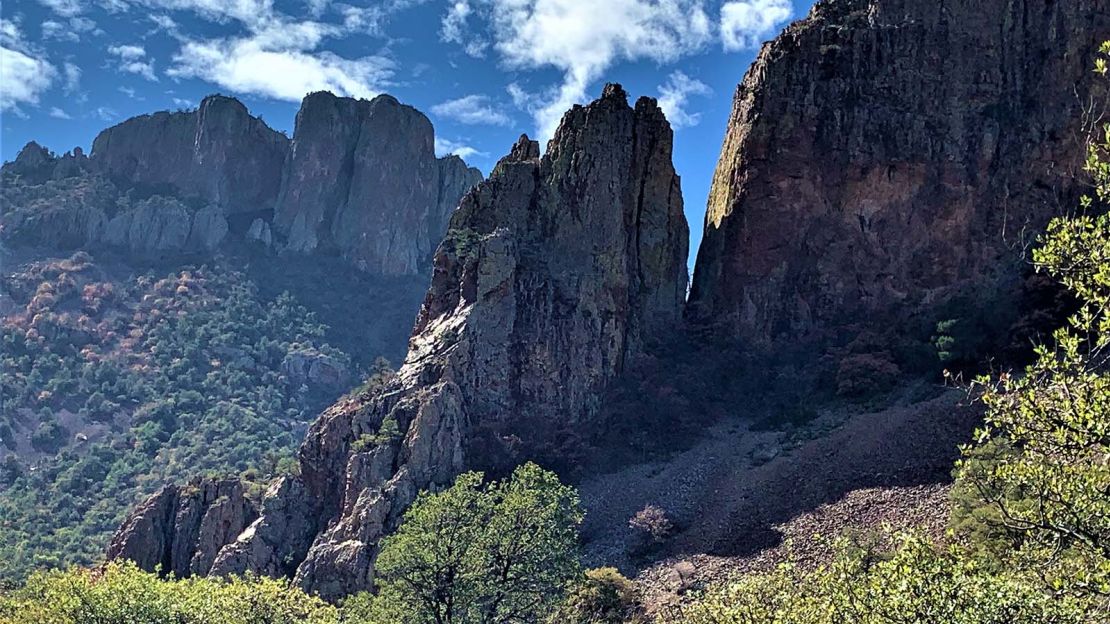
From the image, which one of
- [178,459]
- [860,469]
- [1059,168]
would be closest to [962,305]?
[1059,168]

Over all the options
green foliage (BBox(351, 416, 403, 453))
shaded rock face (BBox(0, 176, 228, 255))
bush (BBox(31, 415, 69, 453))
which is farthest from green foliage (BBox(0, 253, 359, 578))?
green foliage (BBox(351, 416, 403, 453))

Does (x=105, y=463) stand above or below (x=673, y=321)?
below

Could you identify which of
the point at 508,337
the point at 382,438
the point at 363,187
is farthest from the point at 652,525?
the point at 363,187

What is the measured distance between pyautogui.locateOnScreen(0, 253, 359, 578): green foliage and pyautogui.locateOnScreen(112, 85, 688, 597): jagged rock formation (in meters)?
28.6

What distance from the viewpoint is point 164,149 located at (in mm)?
128375

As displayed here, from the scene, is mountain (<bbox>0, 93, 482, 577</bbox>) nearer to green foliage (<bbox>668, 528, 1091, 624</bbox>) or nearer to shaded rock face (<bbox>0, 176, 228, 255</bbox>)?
shaded rock face (<bbox>0, 176, 228, 255</bbox>)

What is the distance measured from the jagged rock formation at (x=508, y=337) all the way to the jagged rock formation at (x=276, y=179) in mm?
76484

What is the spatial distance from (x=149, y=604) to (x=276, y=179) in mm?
115999

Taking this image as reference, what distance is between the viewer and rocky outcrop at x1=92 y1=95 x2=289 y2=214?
126m

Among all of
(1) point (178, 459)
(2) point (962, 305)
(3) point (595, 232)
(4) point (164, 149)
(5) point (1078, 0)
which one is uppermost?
(4) point (164, 149)

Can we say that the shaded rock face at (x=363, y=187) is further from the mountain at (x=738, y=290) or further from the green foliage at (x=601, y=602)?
the green foliage at (x=601, y=602)

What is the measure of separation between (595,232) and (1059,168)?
78.9ft

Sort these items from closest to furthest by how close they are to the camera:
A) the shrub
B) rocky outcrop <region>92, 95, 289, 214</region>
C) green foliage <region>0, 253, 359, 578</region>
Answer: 1. the shrub
2. green foliage <region>0, 253, 359, 578</region>
3. rocky outcrop <region>92, 95, 289, 214</region>

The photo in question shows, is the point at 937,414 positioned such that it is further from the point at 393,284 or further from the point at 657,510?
the point at 393,284
